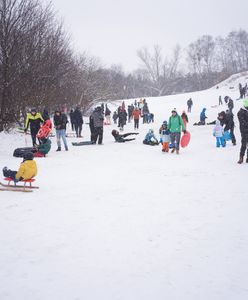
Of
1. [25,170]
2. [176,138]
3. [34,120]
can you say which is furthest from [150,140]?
[25,170]

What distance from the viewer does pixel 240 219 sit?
501 cm

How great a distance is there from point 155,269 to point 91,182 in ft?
13.9

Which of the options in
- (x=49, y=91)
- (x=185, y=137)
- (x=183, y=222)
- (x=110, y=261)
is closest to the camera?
(x=110, y=261)

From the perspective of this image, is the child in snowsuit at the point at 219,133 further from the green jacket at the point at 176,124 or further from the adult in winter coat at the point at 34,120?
the adult in winter coat at the point at 34,120

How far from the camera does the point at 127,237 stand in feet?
14.4

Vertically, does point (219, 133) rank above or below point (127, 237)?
above

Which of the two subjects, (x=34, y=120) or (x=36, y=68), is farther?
(x=36, y=68)

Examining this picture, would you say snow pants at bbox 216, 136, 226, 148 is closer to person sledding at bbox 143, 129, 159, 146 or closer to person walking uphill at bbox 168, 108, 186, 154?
person walking uphill at bbox 168, 108, 186, 154

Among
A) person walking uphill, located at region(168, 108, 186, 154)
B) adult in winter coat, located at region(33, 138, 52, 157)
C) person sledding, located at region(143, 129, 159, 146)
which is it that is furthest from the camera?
person sledding, located at region(143, 129, 159, 146)

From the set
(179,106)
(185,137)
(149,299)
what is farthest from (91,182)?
(179,106)

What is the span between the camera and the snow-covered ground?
3275 millimetres

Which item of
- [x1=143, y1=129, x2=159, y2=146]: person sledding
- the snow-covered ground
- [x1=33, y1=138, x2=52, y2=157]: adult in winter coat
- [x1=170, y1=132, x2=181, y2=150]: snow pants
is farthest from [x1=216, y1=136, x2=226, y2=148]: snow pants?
[x1=33, y1=138, x2=52, y2=157]: adult in winter coat

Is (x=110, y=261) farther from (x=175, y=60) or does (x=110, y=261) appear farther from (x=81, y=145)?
(x=175, y=60)

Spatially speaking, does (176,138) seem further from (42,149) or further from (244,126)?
(42,149)
